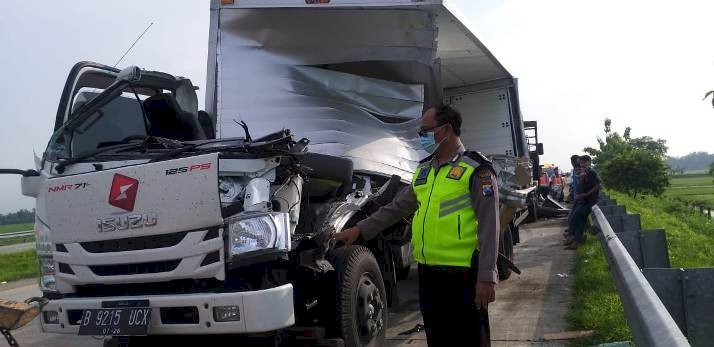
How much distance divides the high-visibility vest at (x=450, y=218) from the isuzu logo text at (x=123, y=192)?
73.0 inches

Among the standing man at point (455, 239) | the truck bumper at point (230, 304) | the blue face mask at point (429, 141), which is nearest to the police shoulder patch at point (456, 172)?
the standing man at point (455, 239)

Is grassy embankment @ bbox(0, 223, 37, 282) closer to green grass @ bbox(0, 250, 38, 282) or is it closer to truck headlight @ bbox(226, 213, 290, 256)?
green grass @ bbox(0, 250, 38, 282)

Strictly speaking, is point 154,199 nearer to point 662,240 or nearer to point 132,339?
point 132,339

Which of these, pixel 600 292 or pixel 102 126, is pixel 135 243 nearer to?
pixel 102 126

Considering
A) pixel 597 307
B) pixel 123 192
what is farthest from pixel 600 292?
pixel 123 192

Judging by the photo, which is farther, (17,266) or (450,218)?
(17,266)

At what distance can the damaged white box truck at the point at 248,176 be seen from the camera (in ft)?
12.2

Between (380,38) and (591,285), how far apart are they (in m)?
3.78

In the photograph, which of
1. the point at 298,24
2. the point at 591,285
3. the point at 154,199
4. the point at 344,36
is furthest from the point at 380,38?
the point at 591,285

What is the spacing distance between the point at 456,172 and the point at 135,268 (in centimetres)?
218

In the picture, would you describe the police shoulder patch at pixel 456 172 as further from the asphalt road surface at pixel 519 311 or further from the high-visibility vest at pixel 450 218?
the asphalt road surface at pixel 519 311

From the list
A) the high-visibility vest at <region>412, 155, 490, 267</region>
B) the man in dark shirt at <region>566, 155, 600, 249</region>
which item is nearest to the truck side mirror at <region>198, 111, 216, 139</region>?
the high-visibility vest at <region>412, 155, 490, 267</region>

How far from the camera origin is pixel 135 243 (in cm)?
395

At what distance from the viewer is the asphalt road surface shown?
17.9 ft
